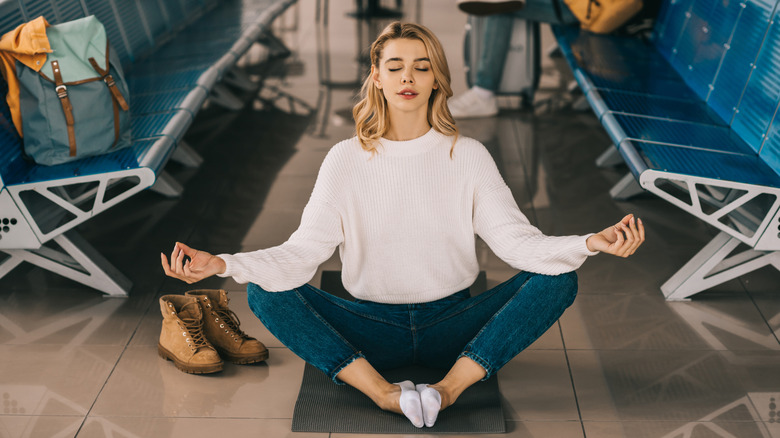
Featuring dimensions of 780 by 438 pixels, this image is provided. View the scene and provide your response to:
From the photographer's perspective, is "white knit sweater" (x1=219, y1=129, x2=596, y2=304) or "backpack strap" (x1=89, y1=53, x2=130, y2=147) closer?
"white knit sweater" (x1=219, y1=129, x2=596, y2=304)

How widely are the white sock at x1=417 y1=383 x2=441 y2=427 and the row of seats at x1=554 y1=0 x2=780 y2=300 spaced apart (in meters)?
1.19

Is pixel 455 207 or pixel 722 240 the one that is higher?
pixel 455 207

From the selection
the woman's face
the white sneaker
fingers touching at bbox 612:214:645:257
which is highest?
the woman's face

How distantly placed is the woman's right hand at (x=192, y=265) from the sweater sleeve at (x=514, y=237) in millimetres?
829

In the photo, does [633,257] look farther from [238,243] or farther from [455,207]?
[238,243]

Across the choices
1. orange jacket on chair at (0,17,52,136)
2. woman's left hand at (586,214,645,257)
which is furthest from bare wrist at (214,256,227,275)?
orange jacket on chair at (0,17,52,136)

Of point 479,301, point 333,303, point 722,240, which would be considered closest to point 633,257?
point 722,240

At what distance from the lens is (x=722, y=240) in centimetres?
311

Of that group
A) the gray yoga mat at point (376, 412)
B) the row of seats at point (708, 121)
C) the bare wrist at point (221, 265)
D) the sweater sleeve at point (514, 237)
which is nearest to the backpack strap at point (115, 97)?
the bare wrist at point (221, 265)

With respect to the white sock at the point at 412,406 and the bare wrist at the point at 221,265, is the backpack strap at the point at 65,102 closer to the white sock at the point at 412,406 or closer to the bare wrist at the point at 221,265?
the bare wrist at the point at 221,265

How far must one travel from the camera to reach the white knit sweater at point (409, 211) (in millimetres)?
2465

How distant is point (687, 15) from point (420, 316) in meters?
2.69

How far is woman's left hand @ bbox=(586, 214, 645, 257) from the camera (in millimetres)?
2160

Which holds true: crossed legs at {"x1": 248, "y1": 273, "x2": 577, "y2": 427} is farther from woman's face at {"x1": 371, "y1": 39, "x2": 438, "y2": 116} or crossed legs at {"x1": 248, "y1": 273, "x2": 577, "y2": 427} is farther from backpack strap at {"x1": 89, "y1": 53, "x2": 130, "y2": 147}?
backpack strap at {"x1": 89, "y1": 53, "x2": 130, "y2": 147}
